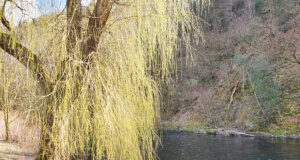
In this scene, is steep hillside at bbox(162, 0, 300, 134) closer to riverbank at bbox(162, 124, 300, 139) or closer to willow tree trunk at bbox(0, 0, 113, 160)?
riverbank at bbox(162, 124, 300, 139)

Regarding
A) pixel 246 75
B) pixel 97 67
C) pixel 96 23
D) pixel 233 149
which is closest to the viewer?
pixel 97 67

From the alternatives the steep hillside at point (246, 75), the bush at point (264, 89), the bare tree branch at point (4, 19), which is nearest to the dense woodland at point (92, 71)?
the bare tree branch at point (4, 19)

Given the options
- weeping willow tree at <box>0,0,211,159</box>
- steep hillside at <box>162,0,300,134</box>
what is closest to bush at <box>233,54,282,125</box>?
steep hillside at <box>162,0,300,134</box>

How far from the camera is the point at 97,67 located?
2.28 meters

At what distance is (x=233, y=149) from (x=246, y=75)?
299 inches

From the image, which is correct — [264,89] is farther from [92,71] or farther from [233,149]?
[92,71]

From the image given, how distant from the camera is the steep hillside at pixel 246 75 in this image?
14930mm

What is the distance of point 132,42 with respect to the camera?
2.60m

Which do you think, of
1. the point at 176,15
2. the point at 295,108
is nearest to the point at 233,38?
the point at 295,108

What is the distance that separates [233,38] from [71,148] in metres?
20.9

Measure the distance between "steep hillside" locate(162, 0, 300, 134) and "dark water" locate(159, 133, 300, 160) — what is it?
7.17ft

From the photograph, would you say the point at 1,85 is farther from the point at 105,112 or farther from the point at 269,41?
the point at 269,41

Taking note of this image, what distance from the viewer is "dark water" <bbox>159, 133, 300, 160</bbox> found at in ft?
31.0

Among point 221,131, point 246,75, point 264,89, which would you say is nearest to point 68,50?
point 221,131
